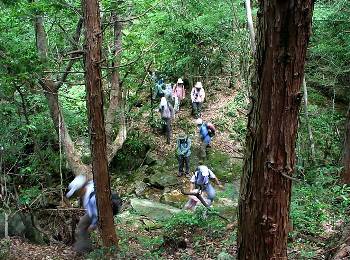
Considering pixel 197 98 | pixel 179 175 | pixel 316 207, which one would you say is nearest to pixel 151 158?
pixel 179 175

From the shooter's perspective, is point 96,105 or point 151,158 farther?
point 151,158

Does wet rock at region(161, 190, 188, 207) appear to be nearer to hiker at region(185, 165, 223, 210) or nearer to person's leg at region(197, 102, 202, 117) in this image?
hiker at region(185, 165, 223, 210)

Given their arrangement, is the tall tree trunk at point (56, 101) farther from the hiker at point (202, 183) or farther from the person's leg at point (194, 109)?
the person's leg at point (194, 109)

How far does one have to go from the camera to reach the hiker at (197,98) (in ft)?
54.9

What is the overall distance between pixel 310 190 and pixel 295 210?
89 centimetres

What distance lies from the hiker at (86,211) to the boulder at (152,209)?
3181mm

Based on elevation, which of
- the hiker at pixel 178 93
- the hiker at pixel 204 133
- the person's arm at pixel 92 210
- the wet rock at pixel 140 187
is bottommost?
the wet rock at pixel 140 187

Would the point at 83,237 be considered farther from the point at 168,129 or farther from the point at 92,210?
the point at 168,129

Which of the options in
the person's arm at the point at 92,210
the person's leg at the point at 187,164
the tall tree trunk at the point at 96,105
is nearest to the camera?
the tall tree trunk at the point at 96,105

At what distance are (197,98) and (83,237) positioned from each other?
10189 millimetres

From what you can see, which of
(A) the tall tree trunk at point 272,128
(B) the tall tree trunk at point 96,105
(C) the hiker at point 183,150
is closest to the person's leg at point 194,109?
(C) the hiker at point 183,150

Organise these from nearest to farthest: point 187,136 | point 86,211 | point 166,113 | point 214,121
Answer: point 86,211 < point 187,136 < point 166,113 < point 214,121

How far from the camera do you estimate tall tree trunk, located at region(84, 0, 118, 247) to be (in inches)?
243

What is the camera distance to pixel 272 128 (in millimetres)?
2707
